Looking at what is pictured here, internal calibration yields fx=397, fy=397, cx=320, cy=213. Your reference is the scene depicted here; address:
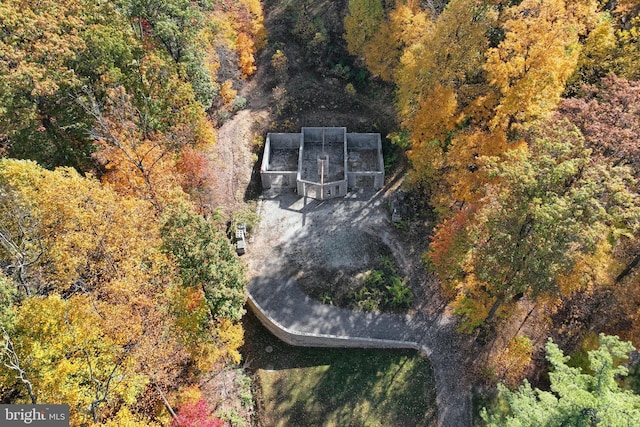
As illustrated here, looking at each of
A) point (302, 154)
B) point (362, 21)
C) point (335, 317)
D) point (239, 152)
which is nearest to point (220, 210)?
point (239, 152)

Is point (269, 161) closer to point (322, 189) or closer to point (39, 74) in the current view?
point (322, 189)

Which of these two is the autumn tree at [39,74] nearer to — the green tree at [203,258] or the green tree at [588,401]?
the green tree at [203,258]

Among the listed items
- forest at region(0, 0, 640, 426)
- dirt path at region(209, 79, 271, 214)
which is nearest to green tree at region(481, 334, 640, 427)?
forest at region(0, 0, 640, 426)

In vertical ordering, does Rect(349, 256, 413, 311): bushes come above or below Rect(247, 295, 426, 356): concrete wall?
above

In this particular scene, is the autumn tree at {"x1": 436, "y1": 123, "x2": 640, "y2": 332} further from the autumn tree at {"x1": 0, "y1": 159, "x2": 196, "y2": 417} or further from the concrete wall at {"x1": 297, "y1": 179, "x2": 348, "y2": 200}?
the autumn tree at {"x1": 0, "y1": 159, "x2": 196, "y2": 417}

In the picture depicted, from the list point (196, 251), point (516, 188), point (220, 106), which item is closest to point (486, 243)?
point (516, 188)

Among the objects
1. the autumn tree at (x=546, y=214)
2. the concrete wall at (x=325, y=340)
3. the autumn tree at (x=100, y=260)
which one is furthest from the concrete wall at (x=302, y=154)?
the autumn tree at (x=100, y=260)
